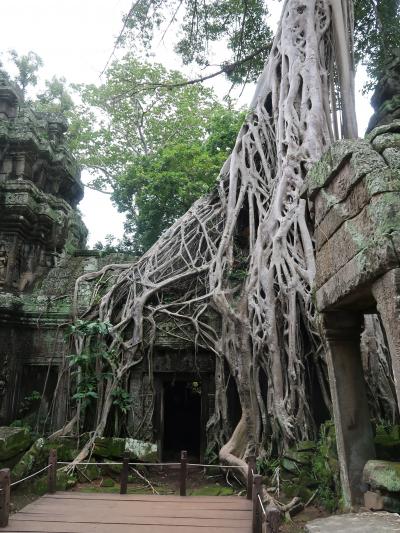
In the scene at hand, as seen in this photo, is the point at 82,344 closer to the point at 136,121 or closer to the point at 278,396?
the point at 278,396

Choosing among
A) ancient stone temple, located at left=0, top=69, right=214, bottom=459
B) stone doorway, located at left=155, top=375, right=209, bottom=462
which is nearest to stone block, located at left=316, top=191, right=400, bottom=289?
ancient stone temple, located at left=0, top=69, right=214, bottom=459

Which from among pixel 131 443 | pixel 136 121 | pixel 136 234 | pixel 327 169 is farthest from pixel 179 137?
pixel 327 169

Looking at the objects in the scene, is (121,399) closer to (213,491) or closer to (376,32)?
(213,491)

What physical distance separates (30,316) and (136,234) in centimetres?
Result: 464

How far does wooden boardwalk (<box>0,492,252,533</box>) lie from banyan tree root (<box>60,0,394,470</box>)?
76cm

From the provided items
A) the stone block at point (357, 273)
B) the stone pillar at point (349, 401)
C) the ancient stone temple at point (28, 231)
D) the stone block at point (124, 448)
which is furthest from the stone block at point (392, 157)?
the ancient stone temple at point (28, 231)

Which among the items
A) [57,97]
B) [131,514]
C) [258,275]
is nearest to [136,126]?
[57,97]

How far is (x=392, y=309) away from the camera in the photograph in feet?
6.69

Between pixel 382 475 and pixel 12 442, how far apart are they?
3.53 m

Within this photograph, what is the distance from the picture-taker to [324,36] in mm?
6520

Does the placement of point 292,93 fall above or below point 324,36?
below

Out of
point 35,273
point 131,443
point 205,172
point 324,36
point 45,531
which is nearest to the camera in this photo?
point 45,531

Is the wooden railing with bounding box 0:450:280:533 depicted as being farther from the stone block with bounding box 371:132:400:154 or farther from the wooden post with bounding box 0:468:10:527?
the stone block with bounding box 371:132:400:154

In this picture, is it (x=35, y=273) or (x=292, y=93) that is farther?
(x=35, y=273)
